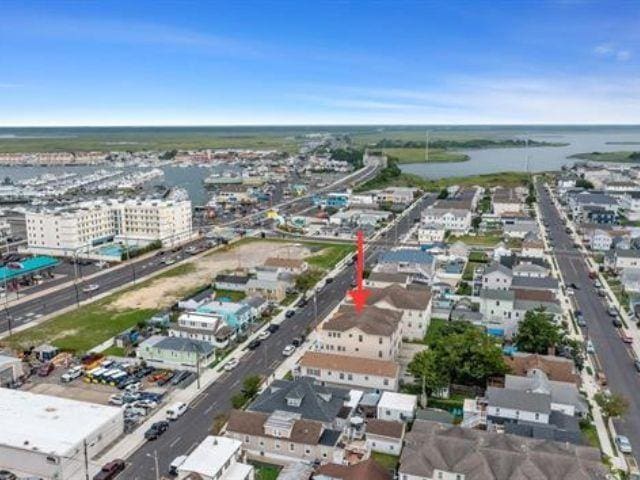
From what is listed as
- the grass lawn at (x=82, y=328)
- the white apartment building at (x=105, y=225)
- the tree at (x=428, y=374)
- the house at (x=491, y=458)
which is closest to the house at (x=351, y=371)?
the tree at (x=428, y=374)

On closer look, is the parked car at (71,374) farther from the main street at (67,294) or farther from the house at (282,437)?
the house at (282,437)

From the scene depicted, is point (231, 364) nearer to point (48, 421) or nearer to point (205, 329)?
point (205, 329)

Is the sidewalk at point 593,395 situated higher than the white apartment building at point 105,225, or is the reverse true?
the white apartment building at point 105,225

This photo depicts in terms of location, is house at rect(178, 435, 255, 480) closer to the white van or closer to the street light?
the street light

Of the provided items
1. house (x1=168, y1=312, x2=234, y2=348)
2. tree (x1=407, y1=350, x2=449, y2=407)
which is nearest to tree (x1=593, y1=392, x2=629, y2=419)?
tree (x1=407, y1=350, x2=449, y2=407)

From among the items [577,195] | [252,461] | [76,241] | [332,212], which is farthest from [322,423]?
[577,195]

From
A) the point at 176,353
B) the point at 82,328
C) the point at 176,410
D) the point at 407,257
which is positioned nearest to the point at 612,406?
the point at 176,410

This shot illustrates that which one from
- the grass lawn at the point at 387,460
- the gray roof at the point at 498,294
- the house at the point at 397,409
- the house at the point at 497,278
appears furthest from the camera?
the house at the point at 497,278
